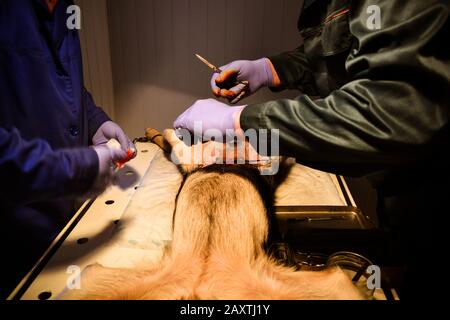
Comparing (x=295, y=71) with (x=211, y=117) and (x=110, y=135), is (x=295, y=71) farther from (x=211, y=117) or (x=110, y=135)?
(x=110, y=135)

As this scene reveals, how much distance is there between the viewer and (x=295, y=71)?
1525 mm

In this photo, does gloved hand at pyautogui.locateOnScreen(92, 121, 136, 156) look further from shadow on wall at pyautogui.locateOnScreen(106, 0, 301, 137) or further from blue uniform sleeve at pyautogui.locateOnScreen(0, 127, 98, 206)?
shadow on wall at pyautogui.locateOnScreen(106, 0, 301, 137)

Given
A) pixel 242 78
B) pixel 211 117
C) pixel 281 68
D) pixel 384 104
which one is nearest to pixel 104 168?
pixel 211 117

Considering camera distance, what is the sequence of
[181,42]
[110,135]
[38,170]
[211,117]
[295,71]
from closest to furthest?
[38,170]
[211,117]
[110,135]
[295,71]
[181,42]

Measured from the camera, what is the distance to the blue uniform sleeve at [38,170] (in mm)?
684

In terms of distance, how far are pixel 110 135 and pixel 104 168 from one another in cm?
54

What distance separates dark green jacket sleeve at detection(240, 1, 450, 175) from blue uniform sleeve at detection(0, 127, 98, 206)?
506mm

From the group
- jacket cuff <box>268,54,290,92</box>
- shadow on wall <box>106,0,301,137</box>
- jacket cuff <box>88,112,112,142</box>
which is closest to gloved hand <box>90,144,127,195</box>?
jacket cuff <box>88,112,112,142</box>

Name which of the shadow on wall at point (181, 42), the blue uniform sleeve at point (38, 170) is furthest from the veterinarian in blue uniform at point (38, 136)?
the shadow on wall at point (181, 42)

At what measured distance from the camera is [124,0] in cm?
184

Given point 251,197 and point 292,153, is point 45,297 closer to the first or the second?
point 251,197

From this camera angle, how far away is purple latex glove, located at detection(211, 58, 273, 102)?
58.4 inches

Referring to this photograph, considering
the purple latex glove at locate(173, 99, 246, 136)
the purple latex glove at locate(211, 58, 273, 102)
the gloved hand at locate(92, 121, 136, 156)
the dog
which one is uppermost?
the purple latex glove at locate(211, 58, 273, 102)
